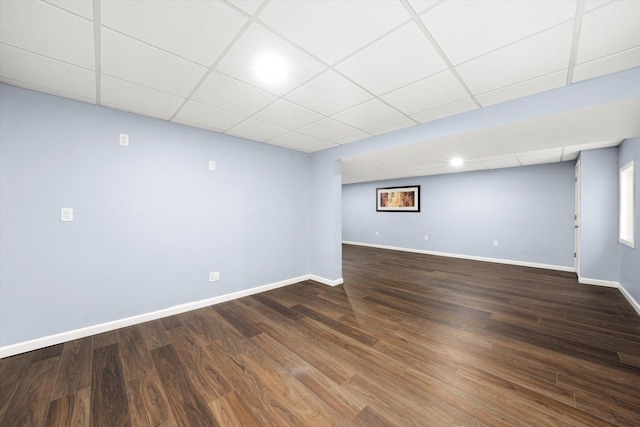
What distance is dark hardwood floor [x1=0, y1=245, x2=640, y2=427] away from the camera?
161 cm

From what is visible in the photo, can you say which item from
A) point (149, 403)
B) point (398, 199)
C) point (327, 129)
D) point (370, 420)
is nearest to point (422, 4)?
point (327, 129)

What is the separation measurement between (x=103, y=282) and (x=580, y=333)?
5372 mm

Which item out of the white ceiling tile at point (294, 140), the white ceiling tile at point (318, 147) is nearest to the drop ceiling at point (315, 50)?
the white ceiling tile at point (294, 140)

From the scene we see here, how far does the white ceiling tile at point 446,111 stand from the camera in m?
2.61

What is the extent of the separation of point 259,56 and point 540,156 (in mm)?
5572

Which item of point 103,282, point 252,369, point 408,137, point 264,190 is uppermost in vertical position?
point 408,137

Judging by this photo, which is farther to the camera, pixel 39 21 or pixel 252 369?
pixel 252 369

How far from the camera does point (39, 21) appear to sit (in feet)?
4.89

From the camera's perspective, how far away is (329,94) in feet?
7.87

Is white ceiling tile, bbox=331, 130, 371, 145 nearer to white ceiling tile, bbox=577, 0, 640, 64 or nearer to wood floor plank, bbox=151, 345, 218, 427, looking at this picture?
white ceiling tile, bbox=577, 0, 640, 64

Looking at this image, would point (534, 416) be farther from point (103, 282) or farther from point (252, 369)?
point (103, 282)

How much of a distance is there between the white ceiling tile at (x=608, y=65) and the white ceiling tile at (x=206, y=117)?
10.9ft

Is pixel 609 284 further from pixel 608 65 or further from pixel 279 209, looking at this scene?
pixel 279 209

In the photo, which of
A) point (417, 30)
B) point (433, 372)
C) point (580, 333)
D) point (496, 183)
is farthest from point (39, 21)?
point (496, 183)
